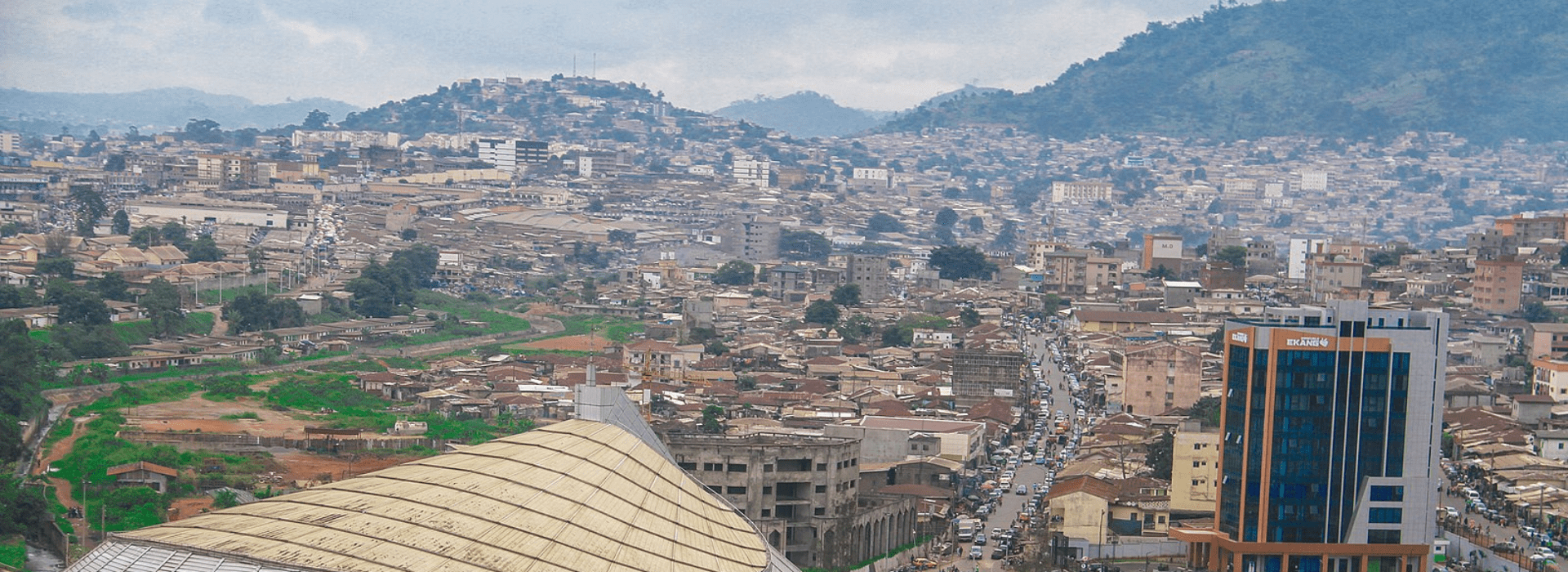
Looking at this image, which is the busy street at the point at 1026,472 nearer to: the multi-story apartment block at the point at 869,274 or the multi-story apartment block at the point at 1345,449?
the multi-story apartment block at the point at 1345,449

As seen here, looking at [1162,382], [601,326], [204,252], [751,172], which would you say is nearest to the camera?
[1162,382]

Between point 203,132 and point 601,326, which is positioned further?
point 203,132

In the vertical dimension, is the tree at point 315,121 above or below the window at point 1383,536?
above

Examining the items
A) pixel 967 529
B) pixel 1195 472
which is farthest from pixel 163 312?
pixel 1195 472

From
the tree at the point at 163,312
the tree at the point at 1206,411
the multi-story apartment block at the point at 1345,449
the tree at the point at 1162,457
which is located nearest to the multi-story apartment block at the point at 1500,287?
the tree at the point at 1206,411

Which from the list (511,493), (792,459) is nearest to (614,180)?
(792,459)

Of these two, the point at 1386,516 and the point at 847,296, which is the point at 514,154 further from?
the point at 1386,516

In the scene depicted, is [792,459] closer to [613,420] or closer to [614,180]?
[613,420]
